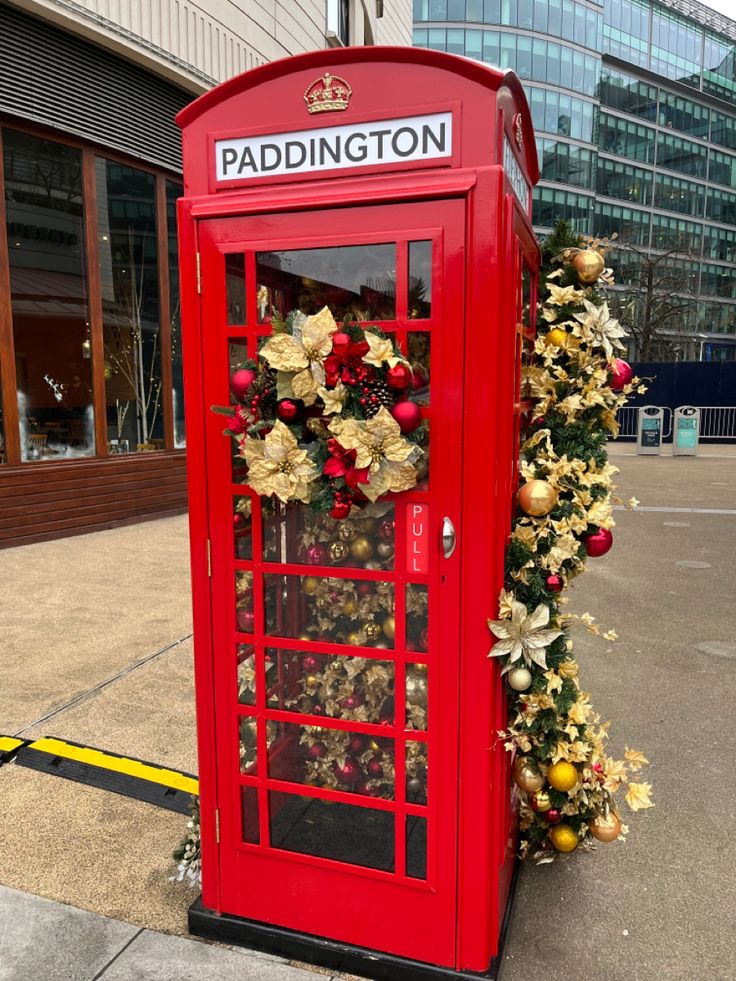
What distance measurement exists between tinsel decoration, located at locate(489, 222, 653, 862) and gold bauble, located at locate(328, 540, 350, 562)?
0.50m

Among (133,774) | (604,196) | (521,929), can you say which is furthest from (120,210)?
(604,196)

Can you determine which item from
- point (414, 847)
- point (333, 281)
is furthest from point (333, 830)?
point (333, 281)

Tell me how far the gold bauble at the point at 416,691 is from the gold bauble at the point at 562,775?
2.01 ft

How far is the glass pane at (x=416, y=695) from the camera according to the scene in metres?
2.17

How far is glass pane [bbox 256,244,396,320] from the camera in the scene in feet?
6.68

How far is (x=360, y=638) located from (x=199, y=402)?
0.89 meters

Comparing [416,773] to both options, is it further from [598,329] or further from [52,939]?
[598,329]

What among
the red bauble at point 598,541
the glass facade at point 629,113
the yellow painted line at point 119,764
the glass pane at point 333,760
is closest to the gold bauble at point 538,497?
the red bauble at point 598,541

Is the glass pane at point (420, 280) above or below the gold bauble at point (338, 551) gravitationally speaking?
above

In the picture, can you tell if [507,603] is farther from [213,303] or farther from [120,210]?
[120,210]

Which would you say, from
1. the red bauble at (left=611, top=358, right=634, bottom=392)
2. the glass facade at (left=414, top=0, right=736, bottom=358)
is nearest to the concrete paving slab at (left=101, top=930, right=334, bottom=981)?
the red bauble at (left=611, top=358, right=634, bottom=392)

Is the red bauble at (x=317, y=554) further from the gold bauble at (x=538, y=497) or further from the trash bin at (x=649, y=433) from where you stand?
the trash bin at (x=649, y=433)

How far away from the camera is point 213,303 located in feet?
7.10

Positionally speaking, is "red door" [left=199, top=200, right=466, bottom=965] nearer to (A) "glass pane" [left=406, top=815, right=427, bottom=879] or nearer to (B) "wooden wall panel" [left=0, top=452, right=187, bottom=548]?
(A) "glass pane" [left=406, top=815, right=427, bottom=879]
